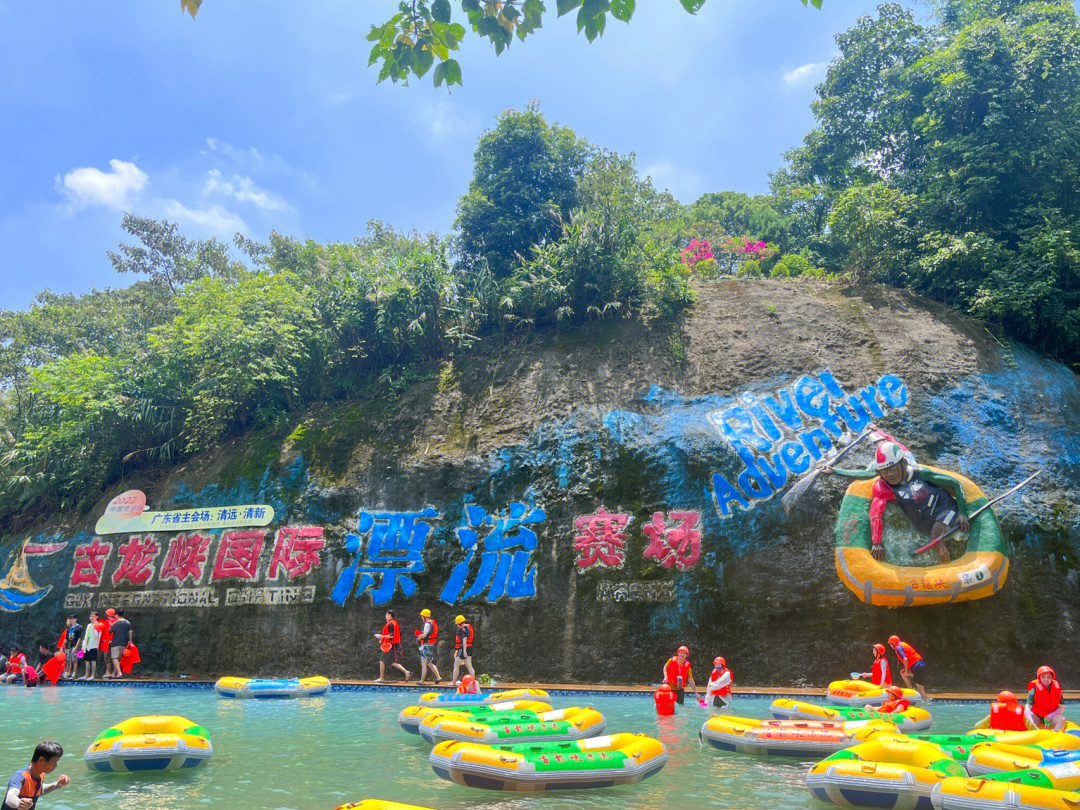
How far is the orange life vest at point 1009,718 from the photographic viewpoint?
27.5ft

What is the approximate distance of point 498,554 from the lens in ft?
53.1

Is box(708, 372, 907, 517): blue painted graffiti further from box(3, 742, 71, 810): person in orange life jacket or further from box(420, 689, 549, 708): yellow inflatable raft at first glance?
box(3, 742, 71, 810): person in orange life jacket

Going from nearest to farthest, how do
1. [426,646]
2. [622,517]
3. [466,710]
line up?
[466,710] < [426,646] < [622,517]

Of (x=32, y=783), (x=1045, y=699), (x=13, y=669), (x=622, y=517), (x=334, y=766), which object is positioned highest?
(x=622, y=517)

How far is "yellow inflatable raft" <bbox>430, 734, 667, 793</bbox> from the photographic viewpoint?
22.7 feet

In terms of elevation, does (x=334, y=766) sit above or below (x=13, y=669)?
below

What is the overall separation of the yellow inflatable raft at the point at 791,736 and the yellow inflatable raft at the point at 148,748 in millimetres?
5657

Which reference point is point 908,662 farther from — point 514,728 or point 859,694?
point 514,728

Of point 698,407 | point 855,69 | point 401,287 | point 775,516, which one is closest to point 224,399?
point 401,287

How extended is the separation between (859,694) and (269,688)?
10109 mm

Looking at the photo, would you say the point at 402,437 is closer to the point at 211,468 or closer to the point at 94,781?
the point at 211,468

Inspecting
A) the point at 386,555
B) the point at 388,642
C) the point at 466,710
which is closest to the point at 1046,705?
the point at 466,710

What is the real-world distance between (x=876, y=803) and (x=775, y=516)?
9105mm

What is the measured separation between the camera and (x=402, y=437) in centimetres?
1867
